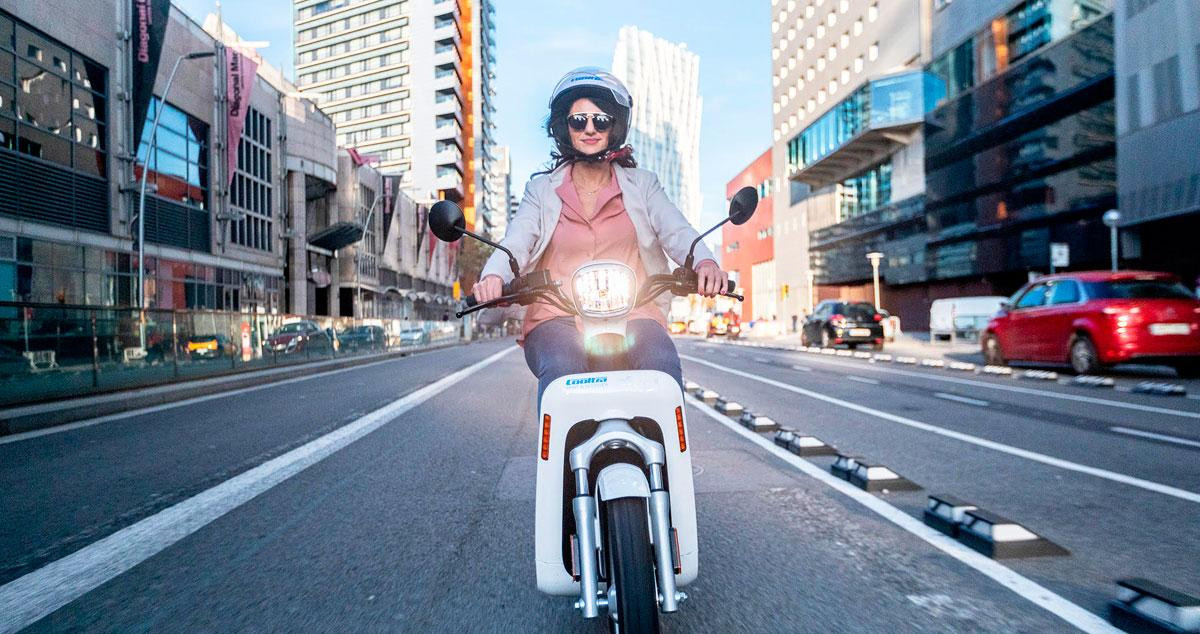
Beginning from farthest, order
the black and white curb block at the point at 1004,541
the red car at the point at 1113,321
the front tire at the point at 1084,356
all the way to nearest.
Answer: the front tire at the point at 1084,356, the red car at the point at 1113,321, the black and white curb block at the point at 1004,541

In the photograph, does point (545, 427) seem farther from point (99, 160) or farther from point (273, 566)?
point (99, 160)

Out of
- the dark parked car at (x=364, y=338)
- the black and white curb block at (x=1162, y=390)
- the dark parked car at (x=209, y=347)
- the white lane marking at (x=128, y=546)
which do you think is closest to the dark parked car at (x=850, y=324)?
the black and white curb block at (x=1162, y=390)

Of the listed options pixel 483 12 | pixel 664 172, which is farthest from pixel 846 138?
pixel 664 172

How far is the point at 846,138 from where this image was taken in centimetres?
4756

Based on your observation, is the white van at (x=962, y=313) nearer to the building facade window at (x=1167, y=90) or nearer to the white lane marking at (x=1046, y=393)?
the building facade window at (x=1167, y=90)

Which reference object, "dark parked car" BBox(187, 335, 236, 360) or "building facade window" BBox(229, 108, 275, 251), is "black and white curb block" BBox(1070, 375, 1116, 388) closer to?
"dark parked car" BBox(187, 335, 236, 360)

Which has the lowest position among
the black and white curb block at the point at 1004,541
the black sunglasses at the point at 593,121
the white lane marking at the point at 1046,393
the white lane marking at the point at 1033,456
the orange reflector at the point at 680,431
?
the white lane marking at the point at 1046,393

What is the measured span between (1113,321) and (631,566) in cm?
1169

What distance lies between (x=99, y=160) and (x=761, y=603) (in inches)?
→ 1091

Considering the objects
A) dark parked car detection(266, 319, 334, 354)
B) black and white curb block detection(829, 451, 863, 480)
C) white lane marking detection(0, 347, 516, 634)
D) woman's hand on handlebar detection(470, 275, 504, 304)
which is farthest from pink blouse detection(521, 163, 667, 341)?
dark parked car detection(266, 319, 334, 354)

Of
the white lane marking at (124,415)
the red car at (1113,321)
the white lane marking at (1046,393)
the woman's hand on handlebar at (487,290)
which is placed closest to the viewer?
the woman's hand on handlebar at (487,290)

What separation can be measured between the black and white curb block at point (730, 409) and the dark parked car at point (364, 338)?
1671cm

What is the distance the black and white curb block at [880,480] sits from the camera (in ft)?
14.6

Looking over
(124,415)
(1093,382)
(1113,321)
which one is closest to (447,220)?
(124,415)
